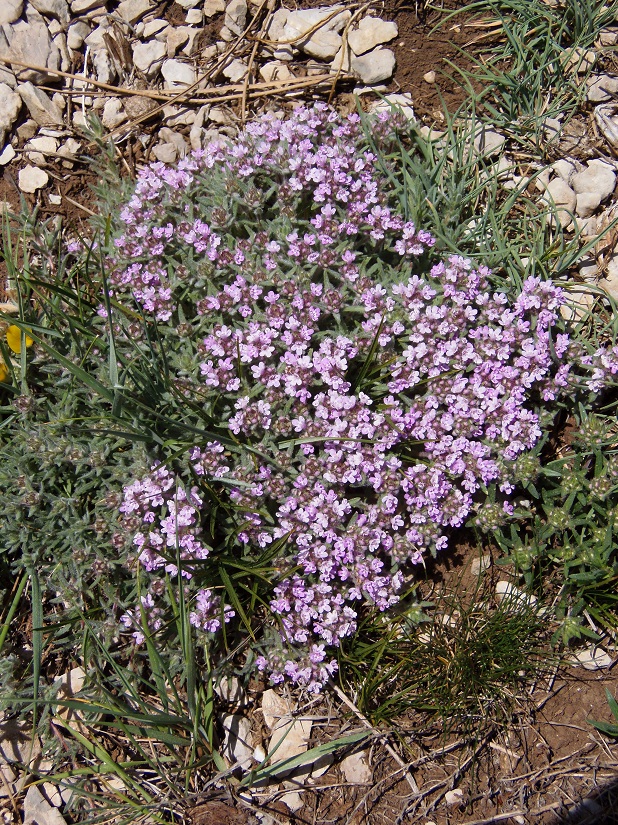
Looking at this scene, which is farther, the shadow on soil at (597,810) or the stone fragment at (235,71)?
the stone fragment at (235,71)

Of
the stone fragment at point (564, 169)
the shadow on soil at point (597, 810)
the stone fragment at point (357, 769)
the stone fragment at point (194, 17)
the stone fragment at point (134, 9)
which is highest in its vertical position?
the stone fragment at point (134, 9)

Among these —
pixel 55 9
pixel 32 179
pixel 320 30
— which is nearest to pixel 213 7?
pixel 320 30

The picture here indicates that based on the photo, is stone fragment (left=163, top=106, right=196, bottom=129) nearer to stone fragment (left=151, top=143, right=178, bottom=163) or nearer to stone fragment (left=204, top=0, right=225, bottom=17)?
stone fragment (left=151, top=143, right=178, bottom=163)

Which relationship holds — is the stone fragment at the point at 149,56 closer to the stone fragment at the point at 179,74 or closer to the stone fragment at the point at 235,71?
the stone fragment at the point at 179,74

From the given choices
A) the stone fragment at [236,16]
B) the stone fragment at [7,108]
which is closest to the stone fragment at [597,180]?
the stone fragment at [236,16]

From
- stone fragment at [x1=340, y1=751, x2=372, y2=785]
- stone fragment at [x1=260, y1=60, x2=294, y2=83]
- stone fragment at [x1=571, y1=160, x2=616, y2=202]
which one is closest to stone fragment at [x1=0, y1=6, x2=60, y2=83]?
stone fragment at [x1=260, y1=60, x2=294, y2=83]

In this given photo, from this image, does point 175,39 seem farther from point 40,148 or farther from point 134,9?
point 40,148

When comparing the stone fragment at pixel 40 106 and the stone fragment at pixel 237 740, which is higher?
the stone fragment at pixel 40 106
